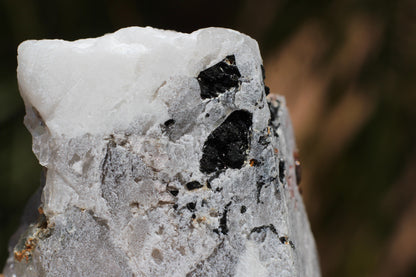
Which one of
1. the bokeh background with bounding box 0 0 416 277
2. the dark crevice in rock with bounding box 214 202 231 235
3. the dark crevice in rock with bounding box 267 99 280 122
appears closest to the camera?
the dark crevice in rock with bounding box 214 202 231 235

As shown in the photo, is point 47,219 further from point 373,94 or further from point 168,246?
point 373,94

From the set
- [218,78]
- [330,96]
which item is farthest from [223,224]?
[330,96]

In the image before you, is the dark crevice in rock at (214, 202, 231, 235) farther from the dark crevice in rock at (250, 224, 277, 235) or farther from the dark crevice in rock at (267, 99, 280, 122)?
the dark crevice in rock at (267, 99, 280, 122)

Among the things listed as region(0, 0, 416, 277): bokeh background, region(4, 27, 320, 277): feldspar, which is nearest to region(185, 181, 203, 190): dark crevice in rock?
region(4, 27, 320, 277): feldspar

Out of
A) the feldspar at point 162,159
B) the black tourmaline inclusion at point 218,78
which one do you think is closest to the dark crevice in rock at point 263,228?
the feldspar at point 162,159

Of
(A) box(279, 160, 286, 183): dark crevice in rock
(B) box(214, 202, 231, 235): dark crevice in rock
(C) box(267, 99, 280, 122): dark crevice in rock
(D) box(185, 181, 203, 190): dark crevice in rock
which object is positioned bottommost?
(B) box(214, 202, 231, 235): dark crevice in rock

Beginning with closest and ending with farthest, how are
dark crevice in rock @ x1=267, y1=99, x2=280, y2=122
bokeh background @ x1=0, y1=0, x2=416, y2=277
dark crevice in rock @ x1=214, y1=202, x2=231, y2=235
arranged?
dark crevice in rock @ x1=214, y1=202, x2=231, y2=235, dark crevice in rock @ x1=267, y1=99, x2=280, y2=122, bokeh background @ x1=0, y1=0, x2=416, y2=277

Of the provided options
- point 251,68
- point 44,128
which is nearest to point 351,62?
point 251,68
